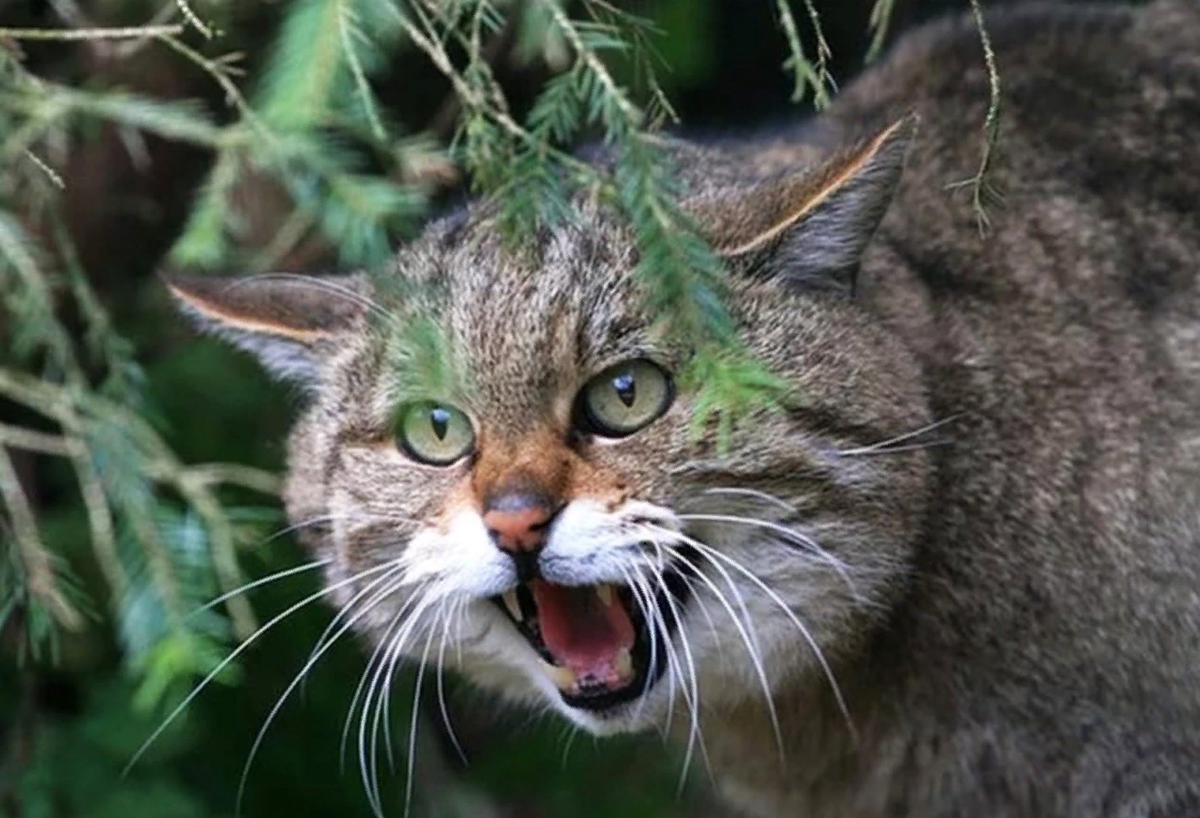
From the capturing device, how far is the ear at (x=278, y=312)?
279cm

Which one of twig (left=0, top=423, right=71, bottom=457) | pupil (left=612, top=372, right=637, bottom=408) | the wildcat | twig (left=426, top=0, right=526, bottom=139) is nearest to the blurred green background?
twig (left=426, top=0, right=526, bottom=139)

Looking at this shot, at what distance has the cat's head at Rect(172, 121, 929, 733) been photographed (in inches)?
95.8

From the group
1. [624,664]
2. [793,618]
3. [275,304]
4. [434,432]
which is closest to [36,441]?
[275,304]

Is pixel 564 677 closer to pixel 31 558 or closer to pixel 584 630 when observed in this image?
pixel 584 630

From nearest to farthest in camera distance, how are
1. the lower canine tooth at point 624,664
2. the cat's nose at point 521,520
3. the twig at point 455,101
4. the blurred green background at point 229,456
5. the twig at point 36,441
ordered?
the cat's nose at point 521,520 < the lower canine tooth at point 624,664 < the twig at point 36,441 < the blurred green background at point 229,456 < the twig at point 455,101

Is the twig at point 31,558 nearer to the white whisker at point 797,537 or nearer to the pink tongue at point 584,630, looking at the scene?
the pink tongue at point 584,630

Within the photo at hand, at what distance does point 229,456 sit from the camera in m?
3.90

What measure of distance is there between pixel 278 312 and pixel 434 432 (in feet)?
1.21

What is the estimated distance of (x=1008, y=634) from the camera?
2703mm

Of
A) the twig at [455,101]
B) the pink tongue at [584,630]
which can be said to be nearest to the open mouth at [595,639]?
the pink tongue at [584,630]

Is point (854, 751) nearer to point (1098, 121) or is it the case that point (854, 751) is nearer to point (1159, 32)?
point (1098, 121)

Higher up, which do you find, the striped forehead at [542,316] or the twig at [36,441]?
the twig at [36,441]

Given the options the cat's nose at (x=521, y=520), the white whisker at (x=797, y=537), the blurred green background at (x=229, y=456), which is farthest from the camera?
the blurred green background at (x=229, y=456)

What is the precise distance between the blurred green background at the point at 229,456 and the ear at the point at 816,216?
600 millimetres
